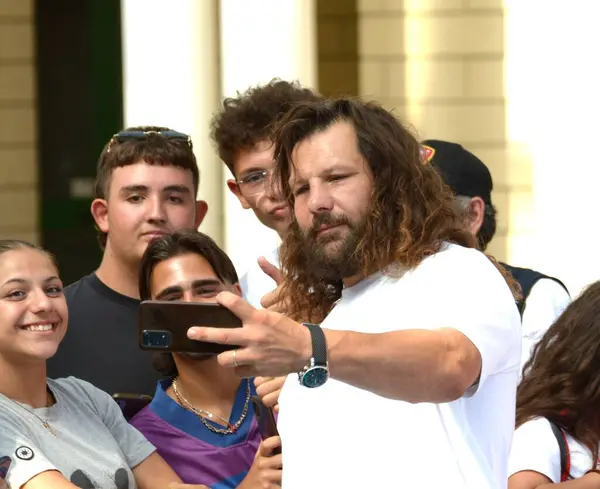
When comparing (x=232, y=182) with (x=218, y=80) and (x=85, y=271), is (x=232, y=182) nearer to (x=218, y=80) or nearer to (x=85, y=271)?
(x=218, y=80)

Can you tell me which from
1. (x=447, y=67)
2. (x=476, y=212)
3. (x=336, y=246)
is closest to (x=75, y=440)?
→ (x=336, y=246)

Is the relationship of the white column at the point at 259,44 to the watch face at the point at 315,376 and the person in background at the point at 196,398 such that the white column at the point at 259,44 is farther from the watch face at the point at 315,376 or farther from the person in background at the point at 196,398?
the watch face at the point at 315,376

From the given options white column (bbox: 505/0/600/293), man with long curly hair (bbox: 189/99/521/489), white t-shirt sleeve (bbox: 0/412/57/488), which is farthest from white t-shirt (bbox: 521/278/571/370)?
white column (bbox: 505/0/600/293)

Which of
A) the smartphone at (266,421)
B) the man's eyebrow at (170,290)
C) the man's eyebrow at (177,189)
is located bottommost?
the smartphone at (266,421)

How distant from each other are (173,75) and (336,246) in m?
4.00

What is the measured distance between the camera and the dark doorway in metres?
8.95

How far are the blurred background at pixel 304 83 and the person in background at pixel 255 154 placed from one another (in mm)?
1894

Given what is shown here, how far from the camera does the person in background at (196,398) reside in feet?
11.8

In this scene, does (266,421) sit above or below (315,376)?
below

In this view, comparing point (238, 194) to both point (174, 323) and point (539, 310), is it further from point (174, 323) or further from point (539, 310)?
point (174, 323)

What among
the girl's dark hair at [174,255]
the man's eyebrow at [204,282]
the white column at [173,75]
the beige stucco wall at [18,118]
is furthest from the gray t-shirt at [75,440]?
the beige stucco wall at [18,118]

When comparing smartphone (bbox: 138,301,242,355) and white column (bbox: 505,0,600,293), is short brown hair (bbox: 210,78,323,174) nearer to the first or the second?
smartphone (bbox: 138,301,242,355)

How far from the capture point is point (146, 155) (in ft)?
14.2

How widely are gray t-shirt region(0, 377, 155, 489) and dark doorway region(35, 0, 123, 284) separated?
543 centimetres
